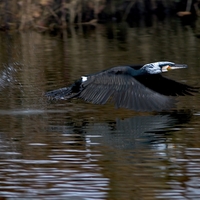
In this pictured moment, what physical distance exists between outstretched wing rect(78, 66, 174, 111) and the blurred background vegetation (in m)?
11.1

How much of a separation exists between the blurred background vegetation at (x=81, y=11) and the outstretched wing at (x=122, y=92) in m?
11.1

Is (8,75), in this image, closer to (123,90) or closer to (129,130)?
(123,90)

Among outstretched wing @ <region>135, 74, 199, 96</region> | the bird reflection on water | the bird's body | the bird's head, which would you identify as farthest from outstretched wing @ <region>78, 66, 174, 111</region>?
outstretched wing @ <region>135, 74, 199, 96</region>

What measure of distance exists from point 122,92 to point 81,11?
13.7 meters

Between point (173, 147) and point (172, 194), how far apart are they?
174 cm

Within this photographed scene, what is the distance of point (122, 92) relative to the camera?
30.9 feet

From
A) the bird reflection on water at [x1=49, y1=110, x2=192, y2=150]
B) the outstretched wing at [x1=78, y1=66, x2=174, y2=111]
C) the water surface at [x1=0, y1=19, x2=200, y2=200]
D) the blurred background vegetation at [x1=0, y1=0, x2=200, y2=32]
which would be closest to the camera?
the water surface at [x1=0, y1=19, x2=200, y2=200]

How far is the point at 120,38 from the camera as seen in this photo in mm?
19266

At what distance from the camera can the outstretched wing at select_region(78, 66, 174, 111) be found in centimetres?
933

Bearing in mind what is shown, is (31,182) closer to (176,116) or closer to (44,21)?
(176,116)

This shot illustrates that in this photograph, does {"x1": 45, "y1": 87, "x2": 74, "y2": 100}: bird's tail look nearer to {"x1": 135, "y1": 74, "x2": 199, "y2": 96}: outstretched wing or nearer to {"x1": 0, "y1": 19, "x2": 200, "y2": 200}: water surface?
{"x1": 0, "y1": 19, "x2": 200, "y2": 200}: water surface

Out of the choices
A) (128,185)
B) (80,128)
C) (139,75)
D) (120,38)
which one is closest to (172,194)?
(128,185)

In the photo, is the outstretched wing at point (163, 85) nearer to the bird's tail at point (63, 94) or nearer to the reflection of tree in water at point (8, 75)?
the bird's tail at point (63, 94)

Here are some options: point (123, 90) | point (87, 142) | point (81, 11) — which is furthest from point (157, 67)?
point (81, 11)
